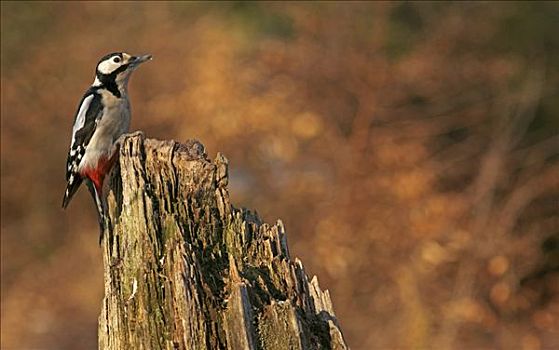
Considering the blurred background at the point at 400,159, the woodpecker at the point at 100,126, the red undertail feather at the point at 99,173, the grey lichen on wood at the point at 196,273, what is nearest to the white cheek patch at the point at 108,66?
the woodpecker at the point at 100,126

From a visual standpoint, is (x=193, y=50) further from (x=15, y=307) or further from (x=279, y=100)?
(x=15, y=307)

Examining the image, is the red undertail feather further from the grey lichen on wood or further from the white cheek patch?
the grey lichen on wood

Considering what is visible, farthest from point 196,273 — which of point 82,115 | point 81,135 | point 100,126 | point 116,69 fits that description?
point 116,69

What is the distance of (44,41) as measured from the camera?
15789 millimetres

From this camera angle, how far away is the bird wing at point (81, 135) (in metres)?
7.33

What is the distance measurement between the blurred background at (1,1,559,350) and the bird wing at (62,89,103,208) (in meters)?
4.52

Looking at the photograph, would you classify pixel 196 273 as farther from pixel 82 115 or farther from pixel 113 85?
pixel 113 85

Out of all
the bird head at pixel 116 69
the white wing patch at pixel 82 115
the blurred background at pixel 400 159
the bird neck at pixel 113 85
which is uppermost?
the blurred background at pixel 400 159

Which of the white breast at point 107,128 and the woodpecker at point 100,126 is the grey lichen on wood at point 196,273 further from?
the white breast at point 107,128

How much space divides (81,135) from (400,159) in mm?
4919

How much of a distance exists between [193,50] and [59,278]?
3.45m

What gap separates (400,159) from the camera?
11.6m

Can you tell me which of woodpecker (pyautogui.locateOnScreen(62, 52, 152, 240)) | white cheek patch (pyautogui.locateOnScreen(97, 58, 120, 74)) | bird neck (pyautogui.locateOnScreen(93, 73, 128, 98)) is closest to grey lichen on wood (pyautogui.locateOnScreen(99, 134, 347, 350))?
woodpecker (pyautogui.locateOnScreen(62, 52, 152, 240))

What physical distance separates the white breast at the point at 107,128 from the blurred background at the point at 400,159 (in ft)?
14.8
